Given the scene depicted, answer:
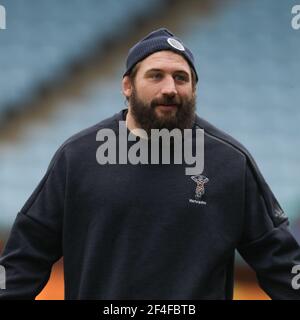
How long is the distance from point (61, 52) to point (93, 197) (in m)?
2.14

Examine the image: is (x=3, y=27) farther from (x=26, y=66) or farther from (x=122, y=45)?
(x=122, y=45)

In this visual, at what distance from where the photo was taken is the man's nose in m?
1.56

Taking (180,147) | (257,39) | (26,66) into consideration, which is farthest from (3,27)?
(180,147)

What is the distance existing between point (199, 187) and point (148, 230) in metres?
0.14

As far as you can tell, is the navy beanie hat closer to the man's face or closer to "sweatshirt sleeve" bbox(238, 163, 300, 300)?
the man's face

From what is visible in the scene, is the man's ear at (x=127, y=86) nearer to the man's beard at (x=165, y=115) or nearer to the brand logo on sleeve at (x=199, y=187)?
the man's beard at (x=165, y=115)

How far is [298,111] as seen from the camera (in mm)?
3693

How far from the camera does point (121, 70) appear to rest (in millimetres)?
3584

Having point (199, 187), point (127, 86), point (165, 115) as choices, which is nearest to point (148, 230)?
point (199, 187)

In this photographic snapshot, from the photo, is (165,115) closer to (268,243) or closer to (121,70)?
(268,243)

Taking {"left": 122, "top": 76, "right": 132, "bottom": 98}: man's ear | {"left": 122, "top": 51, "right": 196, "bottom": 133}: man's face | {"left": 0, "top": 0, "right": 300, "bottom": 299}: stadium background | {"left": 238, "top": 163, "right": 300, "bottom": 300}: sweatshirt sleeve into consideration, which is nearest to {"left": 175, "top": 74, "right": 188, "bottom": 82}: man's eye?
{"left": 122, "top": 51, "right": 196, "bottom": 133}: man's face

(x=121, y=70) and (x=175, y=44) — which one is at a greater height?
(x=121, y=70)

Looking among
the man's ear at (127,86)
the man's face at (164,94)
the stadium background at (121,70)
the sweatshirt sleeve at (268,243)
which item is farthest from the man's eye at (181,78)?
the stadium background at (121,70)
